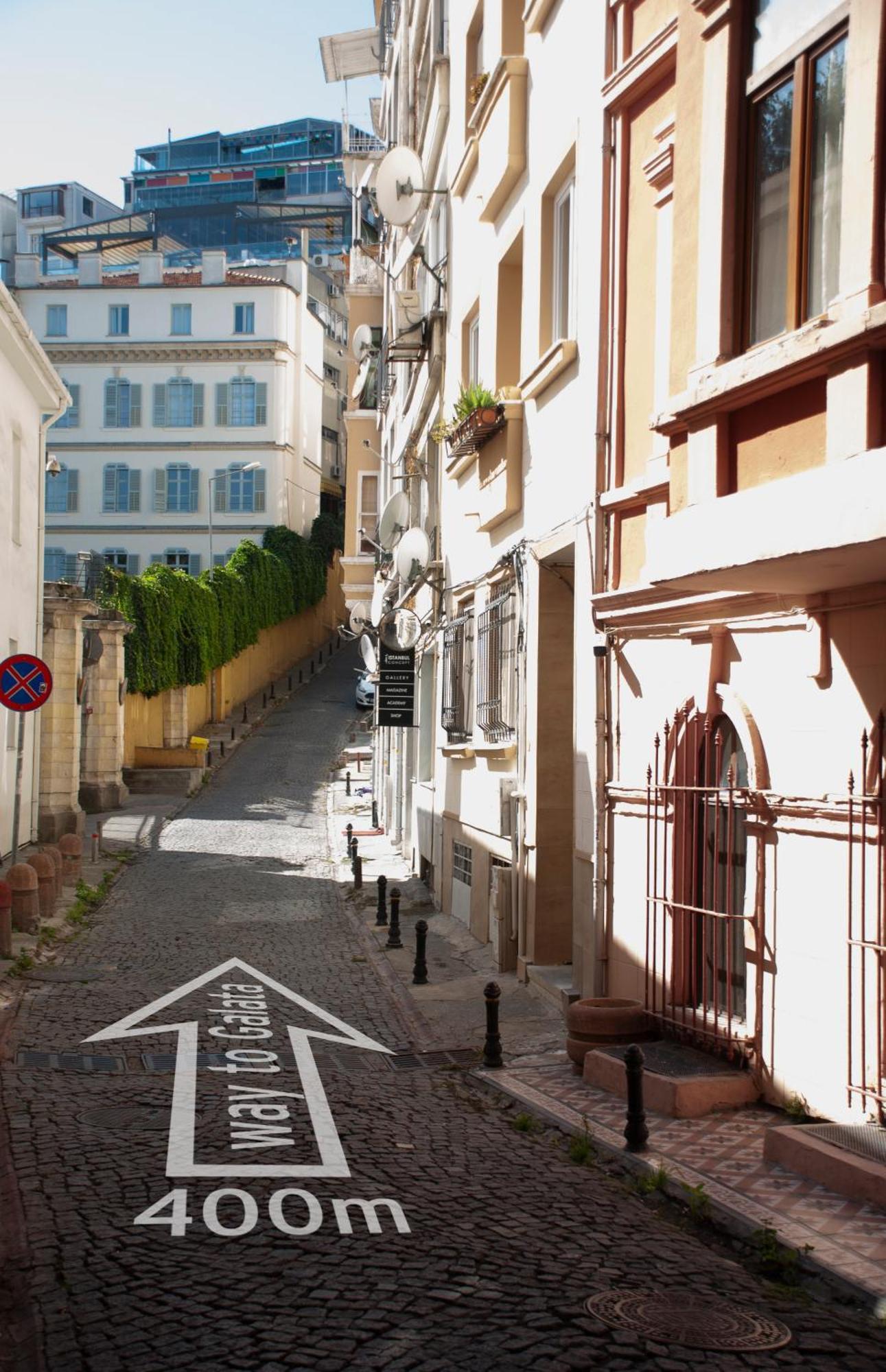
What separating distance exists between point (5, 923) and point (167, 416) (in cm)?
5491

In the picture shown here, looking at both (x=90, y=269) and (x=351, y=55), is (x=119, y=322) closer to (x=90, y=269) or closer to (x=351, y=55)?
(x=90, y=269)

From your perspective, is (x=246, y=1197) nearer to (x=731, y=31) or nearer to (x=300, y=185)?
(x=731, y=31)

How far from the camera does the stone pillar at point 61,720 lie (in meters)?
27.4

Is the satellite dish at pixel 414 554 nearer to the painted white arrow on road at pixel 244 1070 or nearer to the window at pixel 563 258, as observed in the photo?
the window at pixel 563 258

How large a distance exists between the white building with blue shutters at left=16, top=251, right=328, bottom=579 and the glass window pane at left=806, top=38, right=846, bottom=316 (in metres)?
60.0

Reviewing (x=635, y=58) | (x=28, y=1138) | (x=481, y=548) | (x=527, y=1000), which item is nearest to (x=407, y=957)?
(x=527, y=1000)

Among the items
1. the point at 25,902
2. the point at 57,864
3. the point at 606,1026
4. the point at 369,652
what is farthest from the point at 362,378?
the point at 606,1026

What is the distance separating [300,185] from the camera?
11000cm

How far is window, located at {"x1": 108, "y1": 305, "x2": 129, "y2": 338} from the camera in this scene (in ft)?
220

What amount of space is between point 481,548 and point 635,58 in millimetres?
7292

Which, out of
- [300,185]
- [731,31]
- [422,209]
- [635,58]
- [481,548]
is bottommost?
[481,548]

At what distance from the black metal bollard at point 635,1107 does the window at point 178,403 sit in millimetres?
61783

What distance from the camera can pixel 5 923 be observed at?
1500 centimetres

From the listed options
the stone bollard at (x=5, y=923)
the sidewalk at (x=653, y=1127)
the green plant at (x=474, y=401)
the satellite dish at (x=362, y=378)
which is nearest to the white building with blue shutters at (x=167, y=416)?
the satellite dish at (x=362, y=378)
